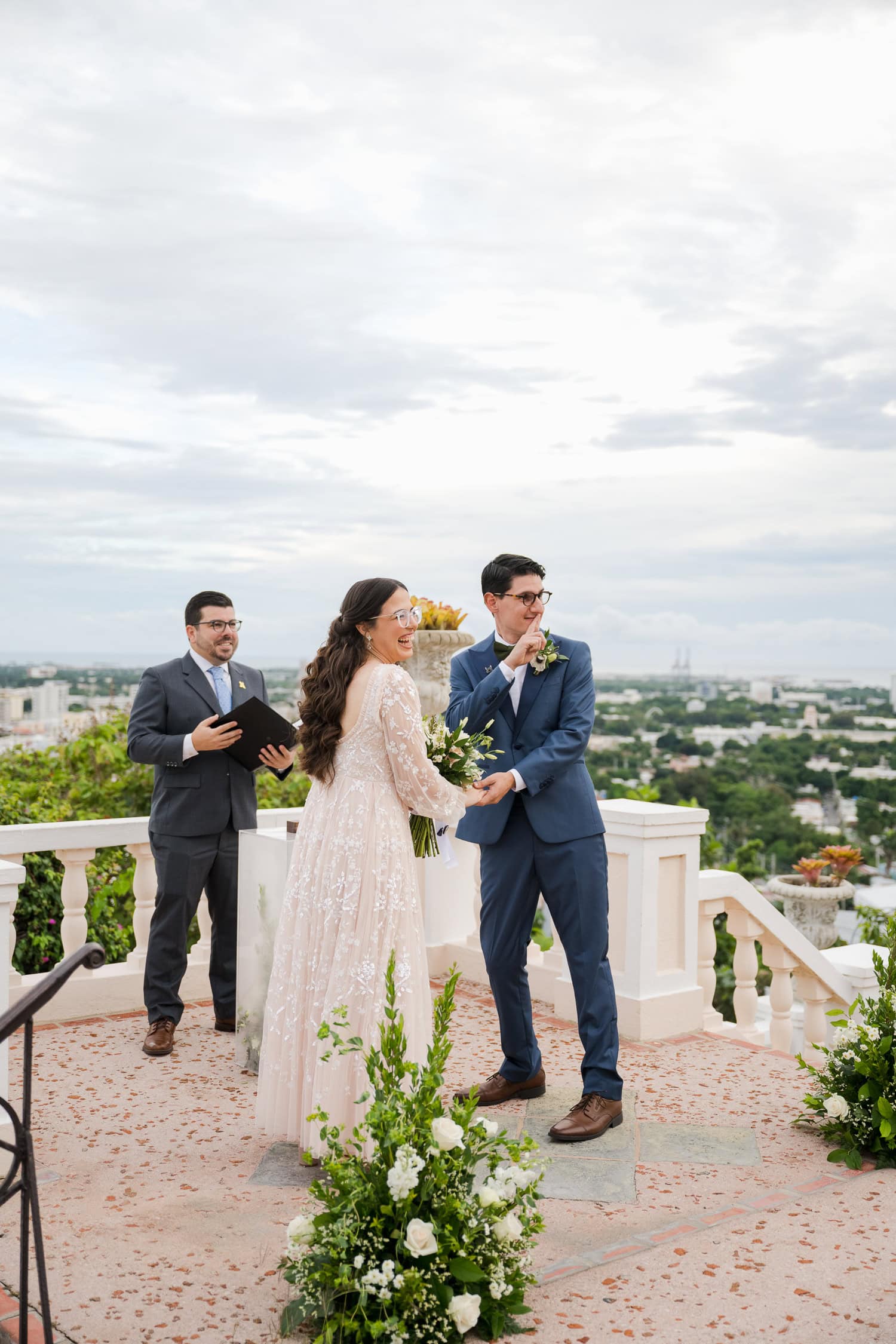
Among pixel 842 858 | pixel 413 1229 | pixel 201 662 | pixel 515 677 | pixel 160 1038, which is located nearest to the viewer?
pixel 413 1229

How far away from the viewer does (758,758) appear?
1496 inches

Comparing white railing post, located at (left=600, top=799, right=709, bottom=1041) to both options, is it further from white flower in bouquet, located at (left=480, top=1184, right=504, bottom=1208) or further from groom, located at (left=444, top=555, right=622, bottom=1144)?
white flower in bouquet, located at (left=480, top=1184, right=504, bottom=1208)

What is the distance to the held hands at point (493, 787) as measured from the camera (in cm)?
422

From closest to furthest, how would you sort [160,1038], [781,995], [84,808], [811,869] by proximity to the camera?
[160,1038], [781,995], [84,808], [811,869]

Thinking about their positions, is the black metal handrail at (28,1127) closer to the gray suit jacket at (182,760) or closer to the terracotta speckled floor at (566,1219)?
the terracotta speckled floor at (566,1219)

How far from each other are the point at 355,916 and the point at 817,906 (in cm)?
1071

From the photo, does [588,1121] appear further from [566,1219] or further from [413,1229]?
[413,1229]

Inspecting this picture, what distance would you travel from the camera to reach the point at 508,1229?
274 cm

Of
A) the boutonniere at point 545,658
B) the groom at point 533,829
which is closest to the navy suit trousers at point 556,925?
the groom at point 533,829

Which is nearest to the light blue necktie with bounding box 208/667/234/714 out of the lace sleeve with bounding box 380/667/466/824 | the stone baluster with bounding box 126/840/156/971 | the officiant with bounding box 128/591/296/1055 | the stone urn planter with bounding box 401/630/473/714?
the officiant with bounding box 128/591/296/1055

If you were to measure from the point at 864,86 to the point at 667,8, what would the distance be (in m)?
2.49

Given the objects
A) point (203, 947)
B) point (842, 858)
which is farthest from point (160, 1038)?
point (842, 858)

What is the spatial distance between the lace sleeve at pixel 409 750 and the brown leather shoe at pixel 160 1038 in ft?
7.09

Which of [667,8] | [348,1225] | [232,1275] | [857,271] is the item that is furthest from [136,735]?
[857,271]
